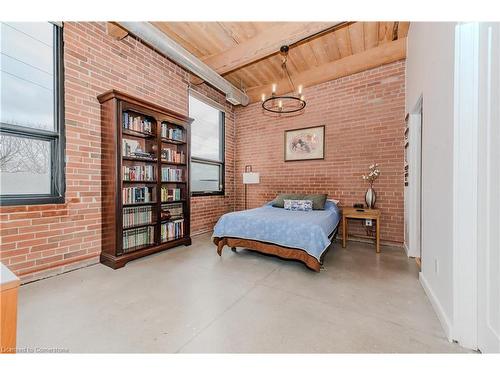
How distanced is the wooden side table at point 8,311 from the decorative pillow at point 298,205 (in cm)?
341

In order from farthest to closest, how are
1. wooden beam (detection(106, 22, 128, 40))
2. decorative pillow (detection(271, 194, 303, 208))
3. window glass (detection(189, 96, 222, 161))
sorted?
window glass (detection(189, 96, 222, 161)) < decorative pillow (detection(271, 194, 303, 208)) < wooden beam (detection(106, 22, 128, 40))

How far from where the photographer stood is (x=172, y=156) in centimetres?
355

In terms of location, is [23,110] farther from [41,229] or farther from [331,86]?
[331,86]

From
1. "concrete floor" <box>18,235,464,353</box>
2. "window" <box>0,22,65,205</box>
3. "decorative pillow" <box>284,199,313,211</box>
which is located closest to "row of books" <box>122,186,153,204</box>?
"window" <box>0,22,65,205</box>

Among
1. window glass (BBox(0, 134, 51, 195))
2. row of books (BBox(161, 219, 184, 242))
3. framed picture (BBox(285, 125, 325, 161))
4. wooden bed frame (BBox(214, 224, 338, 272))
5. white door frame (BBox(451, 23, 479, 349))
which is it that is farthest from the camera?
framed picture (BBox(285, 125, 325, 161))

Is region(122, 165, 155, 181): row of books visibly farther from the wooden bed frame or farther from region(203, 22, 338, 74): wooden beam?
region(203, 22, 338, 74): wooden beam

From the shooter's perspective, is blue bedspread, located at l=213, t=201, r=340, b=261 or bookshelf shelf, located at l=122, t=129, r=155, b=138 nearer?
blue bedspread, located at l=213, t=201, r=340, b=261

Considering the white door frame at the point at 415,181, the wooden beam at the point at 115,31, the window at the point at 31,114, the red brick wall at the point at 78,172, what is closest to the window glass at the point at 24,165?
the window at the point at 31,114

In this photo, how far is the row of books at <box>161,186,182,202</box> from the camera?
3.39 metres

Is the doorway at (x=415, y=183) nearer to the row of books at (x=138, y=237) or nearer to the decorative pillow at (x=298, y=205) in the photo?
the decorative pillow at (x=298, y=205)

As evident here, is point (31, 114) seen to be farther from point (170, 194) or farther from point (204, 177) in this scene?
point (204, 177)

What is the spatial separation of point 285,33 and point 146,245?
12.0 ft

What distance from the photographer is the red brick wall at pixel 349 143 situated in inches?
143
